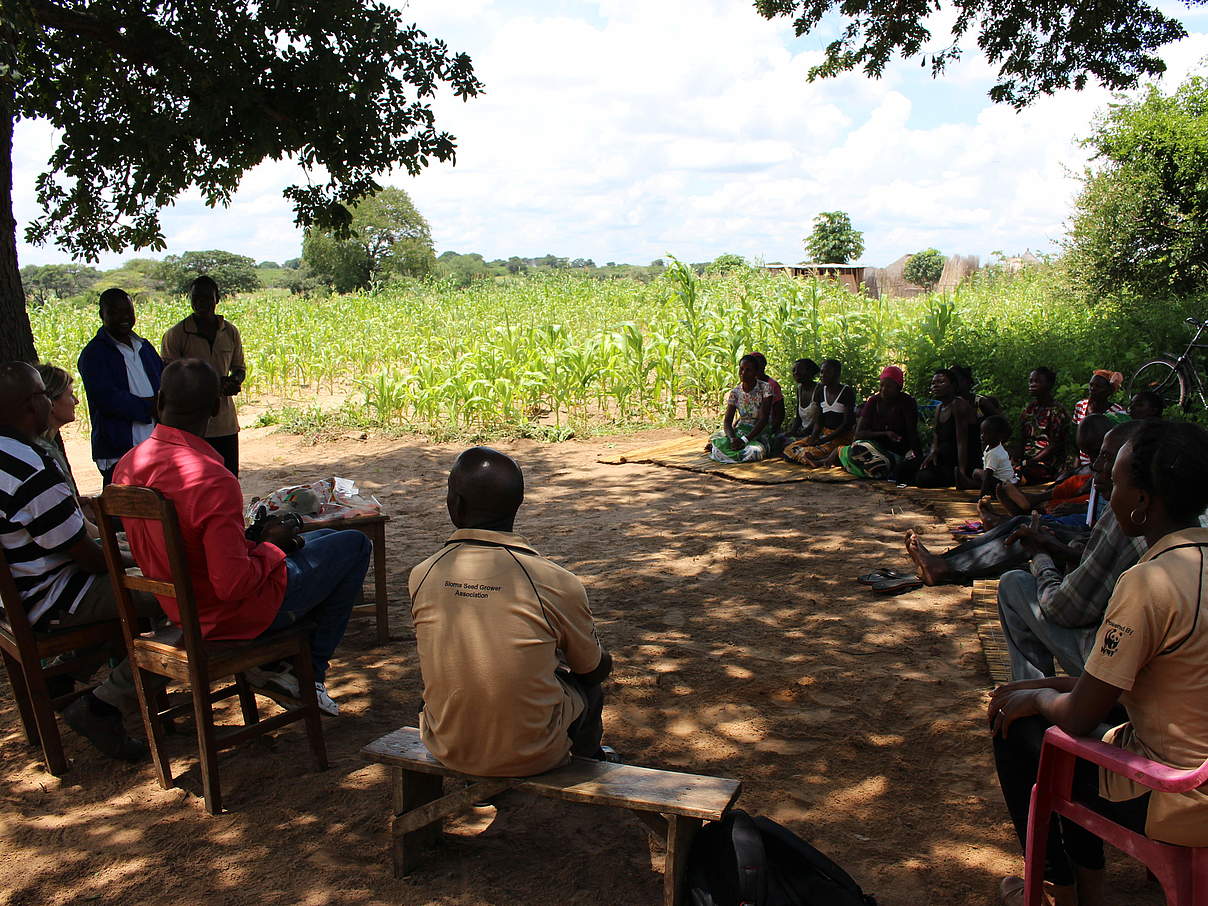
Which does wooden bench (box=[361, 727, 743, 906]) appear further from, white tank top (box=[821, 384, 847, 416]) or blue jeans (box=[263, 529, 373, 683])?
white tank top (box=[821, 384, 847, 416])

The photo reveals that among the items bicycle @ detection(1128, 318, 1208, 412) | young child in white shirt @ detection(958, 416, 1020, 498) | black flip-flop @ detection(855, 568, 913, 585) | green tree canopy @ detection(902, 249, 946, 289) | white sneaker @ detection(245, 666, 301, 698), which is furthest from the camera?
green tree canopy @ detection(902, 249, 946, 289)

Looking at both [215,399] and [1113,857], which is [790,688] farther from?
[215,399]

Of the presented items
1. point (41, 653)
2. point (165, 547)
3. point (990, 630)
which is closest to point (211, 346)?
point (41, 653)

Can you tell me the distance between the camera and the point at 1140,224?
571 inches

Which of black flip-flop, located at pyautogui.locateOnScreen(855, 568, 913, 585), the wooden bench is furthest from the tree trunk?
black flip-flop, located at pyautogui.locateOnScreen(855, 568, 913, 585)

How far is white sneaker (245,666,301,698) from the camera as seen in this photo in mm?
3768

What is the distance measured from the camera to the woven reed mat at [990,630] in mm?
4141

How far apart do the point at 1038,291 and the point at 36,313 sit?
59.6 ft

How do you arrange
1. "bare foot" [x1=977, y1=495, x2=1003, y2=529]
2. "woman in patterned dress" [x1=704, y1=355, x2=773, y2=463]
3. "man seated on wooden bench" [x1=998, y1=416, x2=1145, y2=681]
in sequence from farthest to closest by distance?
1. "woman in patterned dress" [x1=704, y1=355, x2=773, y2=463]
2. "bare foot" [x1=977, y1=495, x2=1003, y2=529]
3. "man seated on wooden bench" [x1=998, y1=416, x2=1145, y2=681]

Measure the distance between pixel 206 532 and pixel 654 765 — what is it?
1.81 metres

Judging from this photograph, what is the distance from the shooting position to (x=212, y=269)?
4591 cm

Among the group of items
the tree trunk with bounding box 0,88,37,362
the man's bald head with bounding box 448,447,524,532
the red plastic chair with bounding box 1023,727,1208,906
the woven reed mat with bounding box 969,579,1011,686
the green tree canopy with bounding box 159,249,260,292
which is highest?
the green tree canopy with bounding box 159,249,260,292

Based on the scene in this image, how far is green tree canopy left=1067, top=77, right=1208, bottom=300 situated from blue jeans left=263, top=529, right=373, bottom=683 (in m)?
14.1

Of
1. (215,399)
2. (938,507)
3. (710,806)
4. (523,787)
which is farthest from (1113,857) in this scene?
(938,507)
